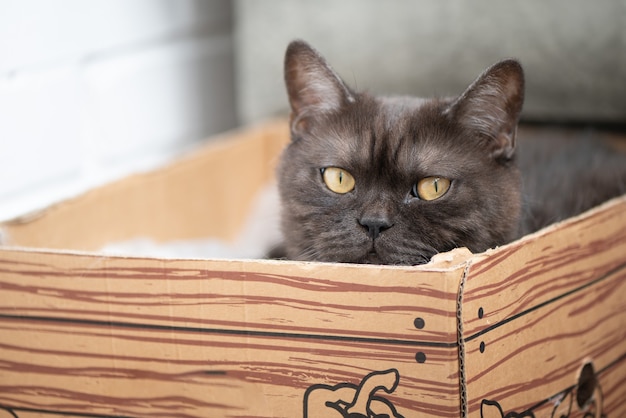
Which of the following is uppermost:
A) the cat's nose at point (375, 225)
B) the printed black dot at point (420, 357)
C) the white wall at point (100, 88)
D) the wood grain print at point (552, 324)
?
the white wall at point (100, 88)

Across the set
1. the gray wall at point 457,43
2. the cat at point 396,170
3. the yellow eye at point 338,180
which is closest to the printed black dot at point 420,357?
the cat at point 396,170

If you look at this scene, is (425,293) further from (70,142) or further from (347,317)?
(70,142)

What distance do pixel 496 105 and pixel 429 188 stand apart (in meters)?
0.16

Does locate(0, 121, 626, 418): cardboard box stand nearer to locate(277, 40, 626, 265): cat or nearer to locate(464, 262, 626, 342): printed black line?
locate(464, 262, 626, 342): printed black line

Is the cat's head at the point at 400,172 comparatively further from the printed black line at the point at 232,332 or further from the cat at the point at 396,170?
the printed black line at the point at 232,332

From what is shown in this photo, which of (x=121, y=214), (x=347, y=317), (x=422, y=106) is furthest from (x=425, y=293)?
(x=121, y=214)

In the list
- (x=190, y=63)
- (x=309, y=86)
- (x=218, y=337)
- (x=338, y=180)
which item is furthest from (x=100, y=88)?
(x=218, y=337)

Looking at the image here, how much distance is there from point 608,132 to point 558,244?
3.40ft

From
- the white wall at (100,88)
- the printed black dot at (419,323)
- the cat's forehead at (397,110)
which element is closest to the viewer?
the printed black dot at (419,323)

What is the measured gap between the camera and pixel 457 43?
1.66 meters

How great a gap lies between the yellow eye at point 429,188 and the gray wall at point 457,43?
511 millimetres

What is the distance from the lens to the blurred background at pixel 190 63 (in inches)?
60.0

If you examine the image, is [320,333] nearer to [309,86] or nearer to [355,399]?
[355,399]

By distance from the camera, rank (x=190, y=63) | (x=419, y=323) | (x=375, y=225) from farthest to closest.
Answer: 1. (x=190, y=63)
2. (x=375, y=225)
3. (x=419, y=323)
